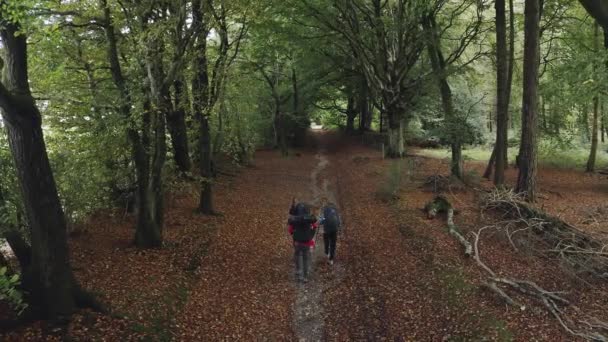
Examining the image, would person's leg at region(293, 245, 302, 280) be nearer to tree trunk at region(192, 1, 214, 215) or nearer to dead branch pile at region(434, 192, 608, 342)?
dead branch pile at region(434, 192, 608, 342)

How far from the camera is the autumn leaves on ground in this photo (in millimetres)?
7492

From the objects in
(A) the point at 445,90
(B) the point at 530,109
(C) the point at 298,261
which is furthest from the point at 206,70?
(A) the point at 445,90

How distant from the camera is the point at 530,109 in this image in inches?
536

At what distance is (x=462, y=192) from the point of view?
17359 mm

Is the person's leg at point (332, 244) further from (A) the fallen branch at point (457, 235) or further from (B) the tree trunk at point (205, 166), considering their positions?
(B) the tree trunk at point (205, 166)

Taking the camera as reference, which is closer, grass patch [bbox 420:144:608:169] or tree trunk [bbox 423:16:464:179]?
tree trunk [bbox 423:16:464:179]

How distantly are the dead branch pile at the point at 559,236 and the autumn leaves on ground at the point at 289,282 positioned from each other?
1.25 feet

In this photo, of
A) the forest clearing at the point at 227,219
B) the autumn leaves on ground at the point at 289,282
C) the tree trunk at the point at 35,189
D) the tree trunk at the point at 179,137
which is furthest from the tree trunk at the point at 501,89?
the tree trunk at the point at 35,189

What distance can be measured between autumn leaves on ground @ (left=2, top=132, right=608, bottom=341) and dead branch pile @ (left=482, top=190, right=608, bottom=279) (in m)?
0.38

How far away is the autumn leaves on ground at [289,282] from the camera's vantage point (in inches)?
295

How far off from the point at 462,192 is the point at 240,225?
9168 millimetres

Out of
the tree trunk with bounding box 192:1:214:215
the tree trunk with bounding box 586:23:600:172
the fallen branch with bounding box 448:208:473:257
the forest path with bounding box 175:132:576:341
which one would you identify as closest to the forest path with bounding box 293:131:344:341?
the forest path with bounding box 175:132:576:341

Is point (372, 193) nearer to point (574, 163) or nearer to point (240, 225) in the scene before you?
point (240, 225)

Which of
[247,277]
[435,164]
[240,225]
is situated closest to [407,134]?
[435,164]
